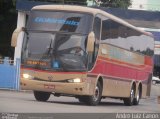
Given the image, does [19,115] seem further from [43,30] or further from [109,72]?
[109,72]

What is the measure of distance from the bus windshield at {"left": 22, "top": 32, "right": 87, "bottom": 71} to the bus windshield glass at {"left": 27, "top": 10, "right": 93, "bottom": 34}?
0.80 feet

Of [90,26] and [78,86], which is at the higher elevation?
[90,26]

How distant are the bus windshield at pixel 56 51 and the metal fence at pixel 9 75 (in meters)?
13.7

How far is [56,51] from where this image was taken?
20.5m

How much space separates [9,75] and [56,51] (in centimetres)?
1474

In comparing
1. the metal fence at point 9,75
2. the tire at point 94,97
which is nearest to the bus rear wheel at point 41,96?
the tire at point 94,97

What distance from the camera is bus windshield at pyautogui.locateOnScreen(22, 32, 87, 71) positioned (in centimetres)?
2030

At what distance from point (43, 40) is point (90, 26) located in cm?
166

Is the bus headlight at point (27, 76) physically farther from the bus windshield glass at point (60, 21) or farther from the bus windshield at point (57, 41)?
the bus windshield glass at point (60, 21)

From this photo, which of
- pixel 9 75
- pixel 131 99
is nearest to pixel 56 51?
pixel 131 99

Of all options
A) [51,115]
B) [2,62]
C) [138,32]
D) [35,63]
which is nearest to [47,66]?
[35,63]

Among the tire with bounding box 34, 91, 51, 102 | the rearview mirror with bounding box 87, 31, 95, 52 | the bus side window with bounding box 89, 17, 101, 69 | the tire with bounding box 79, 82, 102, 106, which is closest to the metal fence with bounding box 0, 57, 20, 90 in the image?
the tire with bounding box 34, 91, 51, 102

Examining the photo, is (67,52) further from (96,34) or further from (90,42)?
(96,34)

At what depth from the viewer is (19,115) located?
7.14 m
